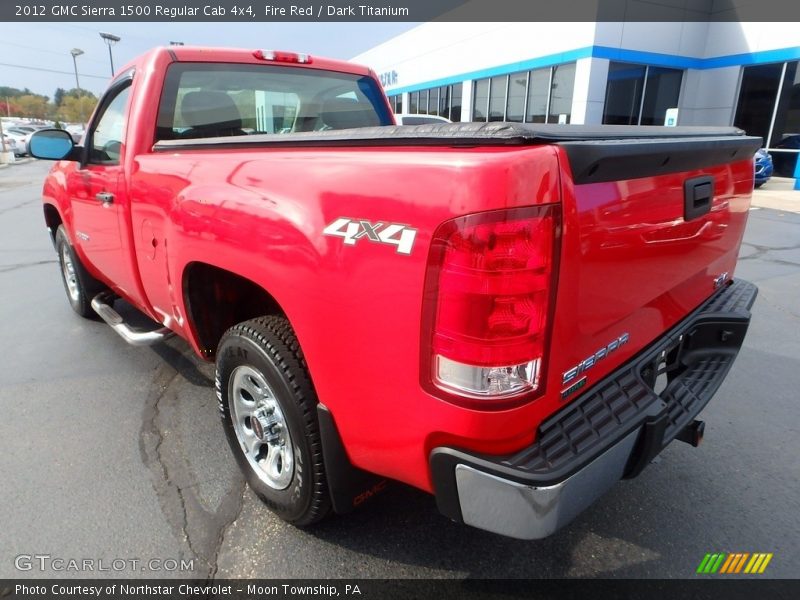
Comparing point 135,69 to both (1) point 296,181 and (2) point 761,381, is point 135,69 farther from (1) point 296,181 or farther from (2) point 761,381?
(2) point 761,381

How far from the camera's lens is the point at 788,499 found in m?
2.50

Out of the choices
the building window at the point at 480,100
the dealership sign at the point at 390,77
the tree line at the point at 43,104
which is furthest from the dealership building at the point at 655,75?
the tree line at the point at 43,104

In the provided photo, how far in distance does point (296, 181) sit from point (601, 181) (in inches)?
37.0

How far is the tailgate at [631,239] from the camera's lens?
1493 mm

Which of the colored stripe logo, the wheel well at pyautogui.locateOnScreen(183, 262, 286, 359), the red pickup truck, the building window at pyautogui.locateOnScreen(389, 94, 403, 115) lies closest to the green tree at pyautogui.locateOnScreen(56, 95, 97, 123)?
the building window at pyautogui.locateOnScreen(389, 94, 403, 115)

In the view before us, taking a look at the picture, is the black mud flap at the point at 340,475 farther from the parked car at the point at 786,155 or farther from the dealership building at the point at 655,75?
the parked car at the point at 786,155

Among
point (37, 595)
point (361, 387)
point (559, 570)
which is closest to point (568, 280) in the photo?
point (361, 387)

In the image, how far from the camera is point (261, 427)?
2.25m

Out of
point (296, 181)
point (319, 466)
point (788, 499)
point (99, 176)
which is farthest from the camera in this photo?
point (99, 176)

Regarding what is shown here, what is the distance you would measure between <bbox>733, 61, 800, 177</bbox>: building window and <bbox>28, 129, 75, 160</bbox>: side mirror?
17.6m

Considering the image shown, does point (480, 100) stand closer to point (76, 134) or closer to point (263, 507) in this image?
point (76, 134)

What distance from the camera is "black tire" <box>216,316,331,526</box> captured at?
1921 mm

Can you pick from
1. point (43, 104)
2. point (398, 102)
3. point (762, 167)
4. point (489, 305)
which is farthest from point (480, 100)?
point (43, 104)

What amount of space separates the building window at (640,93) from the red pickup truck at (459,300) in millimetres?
17119
